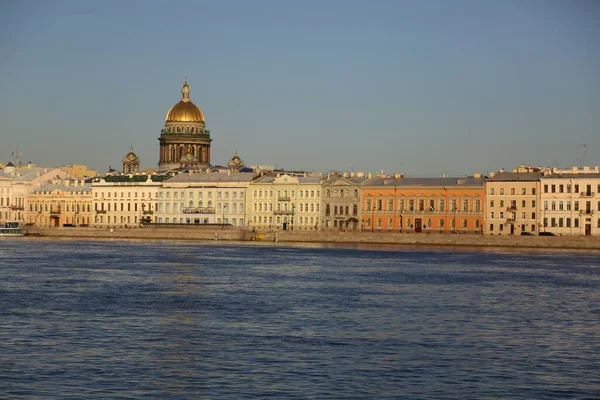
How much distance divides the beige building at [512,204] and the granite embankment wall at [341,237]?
5426 mm

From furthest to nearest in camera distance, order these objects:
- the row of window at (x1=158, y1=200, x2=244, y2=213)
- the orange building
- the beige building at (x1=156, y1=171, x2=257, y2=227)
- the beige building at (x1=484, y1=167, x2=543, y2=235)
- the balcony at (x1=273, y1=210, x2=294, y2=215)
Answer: the beige building at (x1=156, y1=171, x2=257, y2=227) < the row of window at (x1=158, y1=200, x2=244, y2=213) < the balcony at (x1=273, y1=210, x2=294, y2=215) < the orange building < the beige building at (x1=484, y1=167, x2=543, y2=235)

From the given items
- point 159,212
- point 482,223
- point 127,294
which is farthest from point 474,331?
point 159,212

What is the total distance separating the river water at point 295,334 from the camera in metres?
20.0

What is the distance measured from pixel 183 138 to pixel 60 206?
15.6 metres

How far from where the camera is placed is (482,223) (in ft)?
277

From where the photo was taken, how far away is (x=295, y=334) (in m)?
25.8

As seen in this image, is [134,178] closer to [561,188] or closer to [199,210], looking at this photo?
[199,210]

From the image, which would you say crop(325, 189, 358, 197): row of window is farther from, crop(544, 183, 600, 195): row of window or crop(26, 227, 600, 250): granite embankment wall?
crop(544, 183, 600, 195): row of window

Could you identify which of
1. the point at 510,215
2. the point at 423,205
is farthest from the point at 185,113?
the point at 510,215

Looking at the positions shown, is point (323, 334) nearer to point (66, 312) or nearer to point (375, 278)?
point (66, 312)

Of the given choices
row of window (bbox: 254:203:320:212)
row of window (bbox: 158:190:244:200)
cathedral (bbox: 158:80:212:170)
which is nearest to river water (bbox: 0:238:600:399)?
row of window (bbox: 254:203:320:212)

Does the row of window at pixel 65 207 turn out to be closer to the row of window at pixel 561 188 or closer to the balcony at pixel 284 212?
the balcony at pixel 284 212

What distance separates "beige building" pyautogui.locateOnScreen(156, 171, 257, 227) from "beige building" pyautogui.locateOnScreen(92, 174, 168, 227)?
1.36 metres

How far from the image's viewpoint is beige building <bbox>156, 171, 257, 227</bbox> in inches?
3836
